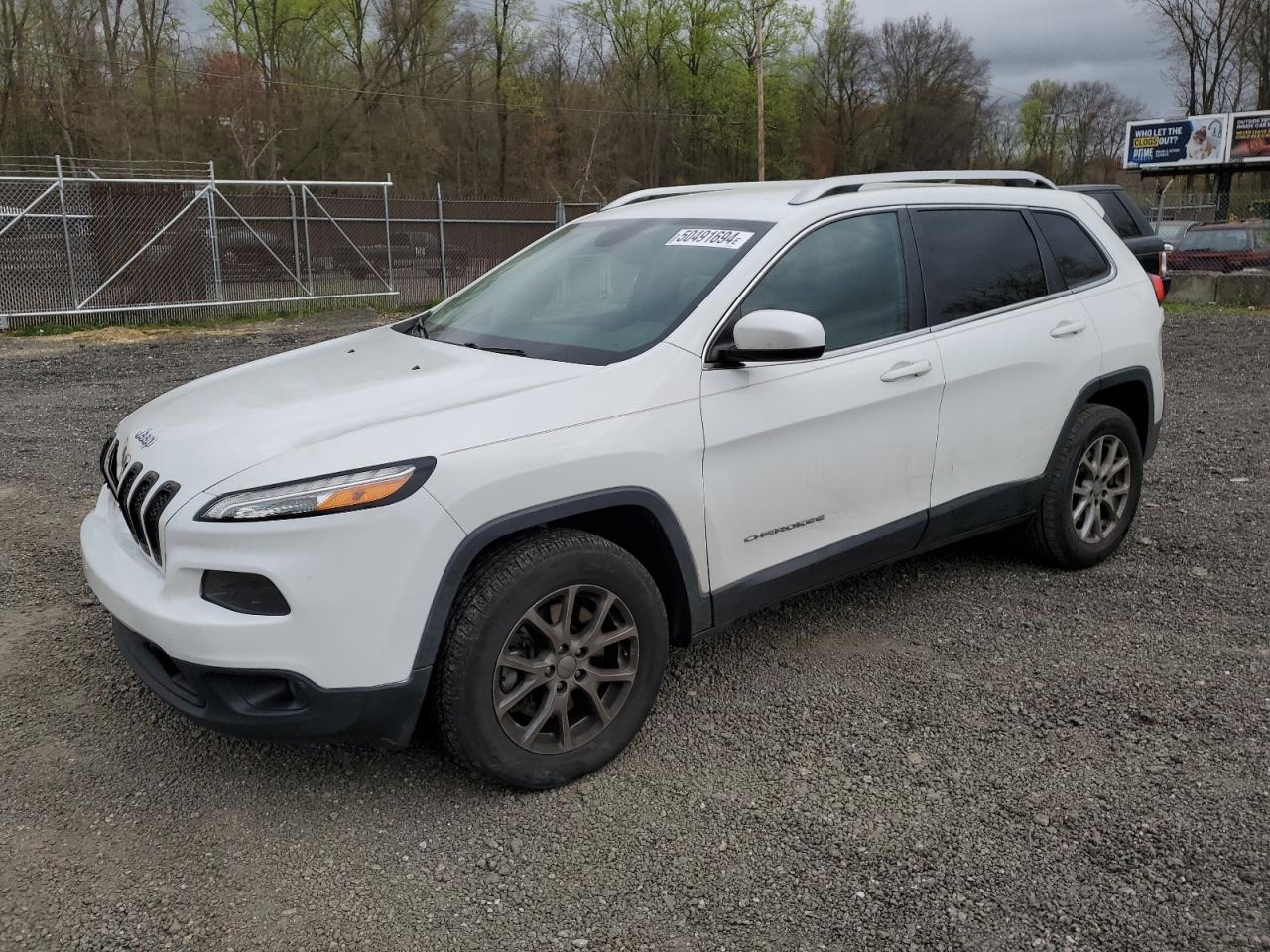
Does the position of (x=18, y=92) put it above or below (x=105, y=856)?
above

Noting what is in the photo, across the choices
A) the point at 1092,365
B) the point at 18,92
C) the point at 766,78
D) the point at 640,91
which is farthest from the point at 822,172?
the point at 1092,365

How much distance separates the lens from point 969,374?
4.18 meters

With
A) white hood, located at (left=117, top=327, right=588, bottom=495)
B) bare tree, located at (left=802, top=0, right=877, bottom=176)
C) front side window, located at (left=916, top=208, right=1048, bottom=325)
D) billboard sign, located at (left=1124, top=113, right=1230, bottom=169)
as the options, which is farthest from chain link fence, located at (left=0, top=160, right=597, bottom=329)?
bare tree, located at (left=802, top=0, right=877, bottom=176)

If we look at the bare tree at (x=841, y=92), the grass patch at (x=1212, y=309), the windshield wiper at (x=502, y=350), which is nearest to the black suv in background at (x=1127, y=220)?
the grass patch at (x=1212, y=309)

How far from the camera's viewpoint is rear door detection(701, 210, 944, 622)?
11.3 ft

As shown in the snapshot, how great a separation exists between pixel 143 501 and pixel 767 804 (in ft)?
6.71

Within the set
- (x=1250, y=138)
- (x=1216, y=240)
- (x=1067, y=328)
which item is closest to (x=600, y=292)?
(x=1067, y=328)

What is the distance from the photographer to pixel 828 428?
3.69 metres

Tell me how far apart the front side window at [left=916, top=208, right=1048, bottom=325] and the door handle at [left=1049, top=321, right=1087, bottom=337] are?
162mm

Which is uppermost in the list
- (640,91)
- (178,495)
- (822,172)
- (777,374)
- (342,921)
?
(640,91)

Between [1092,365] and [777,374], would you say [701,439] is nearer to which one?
A: [777,374]

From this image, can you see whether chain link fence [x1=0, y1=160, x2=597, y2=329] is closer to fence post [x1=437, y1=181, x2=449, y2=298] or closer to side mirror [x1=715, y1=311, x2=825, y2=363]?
fence post [x1=437, y1=181, x2=449, y2=298]

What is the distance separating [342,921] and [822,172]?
66.8 m

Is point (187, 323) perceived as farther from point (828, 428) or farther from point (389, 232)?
point (828, 428)
